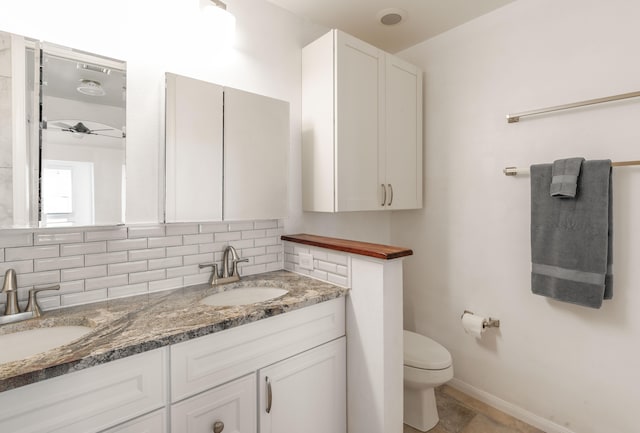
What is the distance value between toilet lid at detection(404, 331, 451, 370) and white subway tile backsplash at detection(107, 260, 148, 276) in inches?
57.0

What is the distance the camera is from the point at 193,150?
1.42 meters

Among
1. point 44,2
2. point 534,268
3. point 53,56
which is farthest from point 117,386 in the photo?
point 534,268

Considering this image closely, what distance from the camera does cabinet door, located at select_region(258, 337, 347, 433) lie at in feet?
4.06

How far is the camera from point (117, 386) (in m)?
0.92

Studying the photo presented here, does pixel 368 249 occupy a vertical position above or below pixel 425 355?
above

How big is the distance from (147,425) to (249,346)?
0.38 m

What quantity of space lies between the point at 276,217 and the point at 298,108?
753 mm

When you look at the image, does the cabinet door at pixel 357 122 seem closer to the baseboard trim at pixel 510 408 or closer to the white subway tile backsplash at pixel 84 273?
the white subway tile backsplash at pixel 84 273

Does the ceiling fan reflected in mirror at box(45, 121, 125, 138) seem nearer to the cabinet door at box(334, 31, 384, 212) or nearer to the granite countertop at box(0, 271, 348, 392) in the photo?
the granite countertop at box(0, 271, 348, 392)

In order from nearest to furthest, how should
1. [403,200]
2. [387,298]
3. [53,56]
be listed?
1. [53,56]
2. [387,298]
3. [403,200]

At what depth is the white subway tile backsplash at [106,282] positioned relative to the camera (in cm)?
130

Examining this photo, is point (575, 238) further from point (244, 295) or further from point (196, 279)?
point (196, 279)

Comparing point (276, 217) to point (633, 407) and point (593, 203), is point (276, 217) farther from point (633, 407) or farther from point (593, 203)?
point (633, 407)

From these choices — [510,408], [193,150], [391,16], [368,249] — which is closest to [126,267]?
[193,150]
